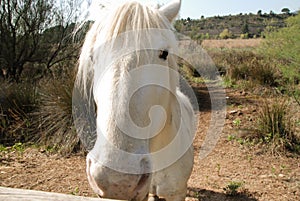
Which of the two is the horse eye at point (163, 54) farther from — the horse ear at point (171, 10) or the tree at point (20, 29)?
the tree at point (20, 29)

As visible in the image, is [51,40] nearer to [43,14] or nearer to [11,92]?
[43,14]

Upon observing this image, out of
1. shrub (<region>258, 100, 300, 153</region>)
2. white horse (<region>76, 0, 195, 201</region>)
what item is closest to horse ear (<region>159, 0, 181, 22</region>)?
white horse (<region>76, 0, 195, 201</region>)

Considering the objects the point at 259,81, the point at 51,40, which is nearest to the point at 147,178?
the point at 51,40

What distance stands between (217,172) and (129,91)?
3504 millimetres

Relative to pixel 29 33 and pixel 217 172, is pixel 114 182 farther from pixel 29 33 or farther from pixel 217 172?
pixel 29 33

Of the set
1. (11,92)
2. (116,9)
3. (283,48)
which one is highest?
(283,48)

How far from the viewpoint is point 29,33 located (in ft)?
27.8

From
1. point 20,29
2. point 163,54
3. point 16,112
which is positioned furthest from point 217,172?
point 20,29

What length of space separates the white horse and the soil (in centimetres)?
220

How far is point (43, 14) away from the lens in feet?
27.8

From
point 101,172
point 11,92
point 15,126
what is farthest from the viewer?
point 11,92

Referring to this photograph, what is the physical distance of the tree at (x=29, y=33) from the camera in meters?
8.09

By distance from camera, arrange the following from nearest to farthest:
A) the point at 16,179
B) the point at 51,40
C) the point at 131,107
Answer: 1. the point at 131,107
2. the point at 16,179
3. the point at 51,40

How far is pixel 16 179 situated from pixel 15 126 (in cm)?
186
